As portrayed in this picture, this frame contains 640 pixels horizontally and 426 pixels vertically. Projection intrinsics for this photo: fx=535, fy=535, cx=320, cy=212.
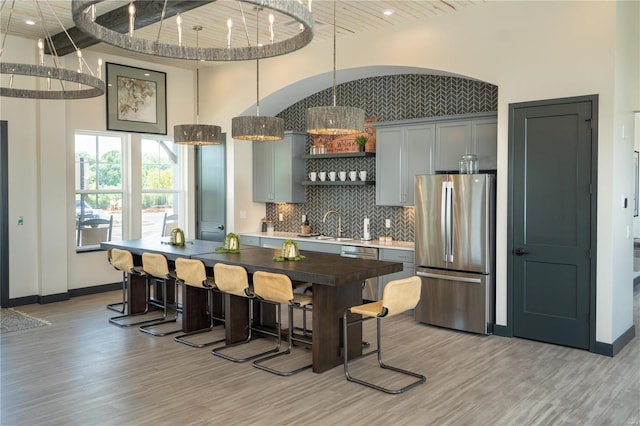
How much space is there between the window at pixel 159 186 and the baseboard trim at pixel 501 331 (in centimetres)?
556

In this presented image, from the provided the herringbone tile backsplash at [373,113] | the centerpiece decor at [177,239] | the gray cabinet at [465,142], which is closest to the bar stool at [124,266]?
the centerpiece decor at [177,239]

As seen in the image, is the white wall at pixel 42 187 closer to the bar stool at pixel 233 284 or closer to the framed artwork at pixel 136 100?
the framed artwork at pixel 136 100

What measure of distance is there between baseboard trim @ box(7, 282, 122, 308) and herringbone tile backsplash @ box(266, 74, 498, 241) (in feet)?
9.15

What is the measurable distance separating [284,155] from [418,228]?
2924 millimetres

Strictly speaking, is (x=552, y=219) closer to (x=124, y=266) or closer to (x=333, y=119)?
(x=333, y=119)

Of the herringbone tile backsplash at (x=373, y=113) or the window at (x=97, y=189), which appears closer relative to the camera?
the herringbone tile backsplash at (x=373, y=113)

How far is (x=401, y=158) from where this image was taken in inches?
269

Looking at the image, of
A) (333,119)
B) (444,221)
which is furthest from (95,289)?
A: (444,221)

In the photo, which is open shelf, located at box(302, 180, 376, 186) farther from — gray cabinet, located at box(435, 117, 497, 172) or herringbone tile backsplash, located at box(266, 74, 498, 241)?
gray cabinet, located at box(435, 117, 497, 172)

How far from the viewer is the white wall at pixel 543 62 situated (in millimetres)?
4914

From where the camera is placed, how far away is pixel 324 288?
181 inches

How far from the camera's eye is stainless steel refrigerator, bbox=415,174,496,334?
18.5 ft

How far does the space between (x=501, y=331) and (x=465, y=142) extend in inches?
84.6

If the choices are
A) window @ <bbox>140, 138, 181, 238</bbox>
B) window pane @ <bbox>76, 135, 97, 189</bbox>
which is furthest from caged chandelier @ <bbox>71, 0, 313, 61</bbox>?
window @ <bbox>140, 138, 181, 238</bbox>
